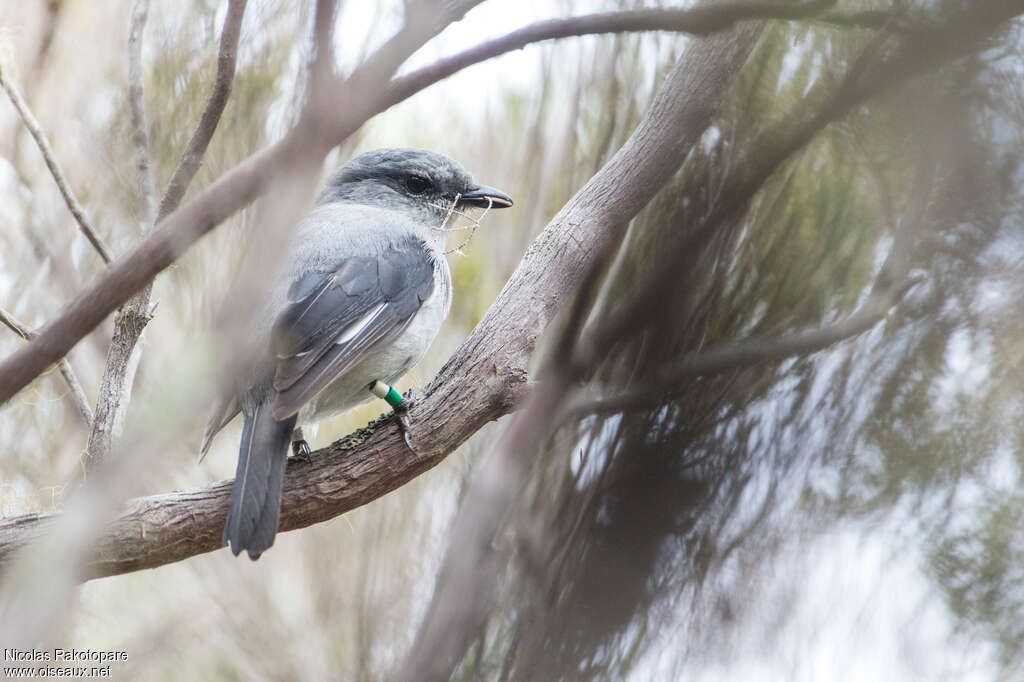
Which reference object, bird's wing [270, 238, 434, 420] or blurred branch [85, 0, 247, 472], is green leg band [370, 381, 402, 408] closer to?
→ bird's wing [270, 238, 434, 420]

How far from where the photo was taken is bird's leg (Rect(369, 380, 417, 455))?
2.20 meters

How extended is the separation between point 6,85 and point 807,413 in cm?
214

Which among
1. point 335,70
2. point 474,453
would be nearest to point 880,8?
point 335,70

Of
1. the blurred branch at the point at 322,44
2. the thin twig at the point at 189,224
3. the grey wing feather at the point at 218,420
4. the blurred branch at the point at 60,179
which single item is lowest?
the thin twig at the point at 189,224

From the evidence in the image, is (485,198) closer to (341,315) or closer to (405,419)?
(341,315)

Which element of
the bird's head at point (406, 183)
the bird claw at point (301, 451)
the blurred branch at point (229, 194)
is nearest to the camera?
the blurred branch at point (229, 194)

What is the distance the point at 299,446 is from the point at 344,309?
1.30 feet

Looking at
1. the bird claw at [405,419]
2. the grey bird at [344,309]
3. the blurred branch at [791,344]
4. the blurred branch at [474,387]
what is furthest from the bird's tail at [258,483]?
the blurred branch at [791,344]

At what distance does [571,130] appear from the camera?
2.48 metres

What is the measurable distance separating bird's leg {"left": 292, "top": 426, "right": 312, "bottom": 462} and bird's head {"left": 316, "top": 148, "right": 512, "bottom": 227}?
901 millimetres

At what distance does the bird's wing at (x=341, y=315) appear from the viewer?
7.32 ft

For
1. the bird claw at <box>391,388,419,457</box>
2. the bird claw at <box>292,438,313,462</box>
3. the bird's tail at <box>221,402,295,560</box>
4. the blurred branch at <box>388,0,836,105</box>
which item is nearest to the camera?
the blurred branch at <box>388,0,836,105</box>

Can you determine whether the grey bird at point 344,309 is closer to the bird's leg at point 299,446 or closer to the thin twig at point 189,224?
the bird's leg at point 299,446

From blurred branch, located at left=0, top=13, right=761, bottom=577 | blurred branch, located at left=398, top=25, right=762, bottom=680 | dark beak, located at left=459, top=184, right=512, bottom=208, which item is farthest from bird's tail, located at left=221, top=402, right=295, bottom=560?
dark beak, located at left=459, top=184, right=512, bottom=208
